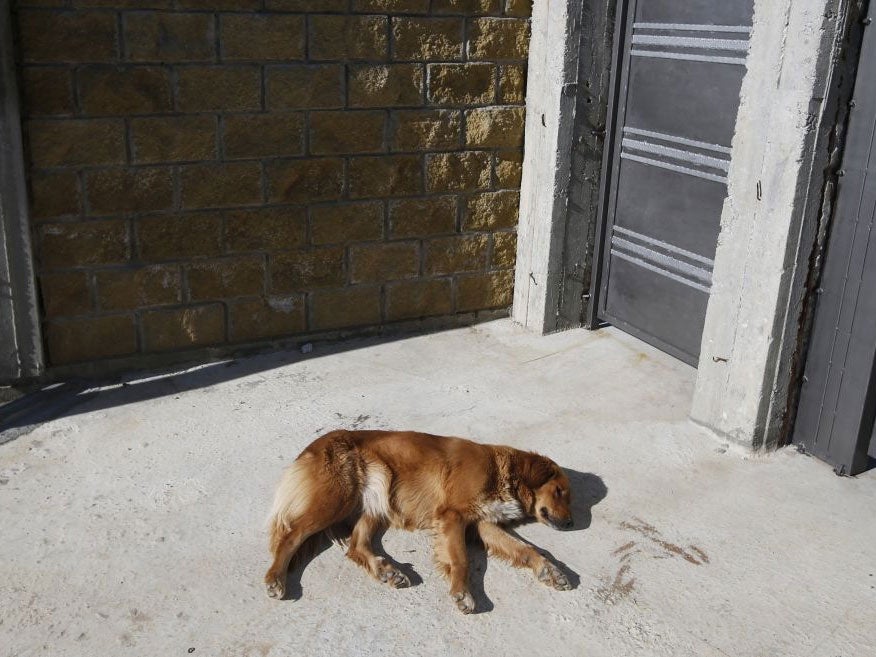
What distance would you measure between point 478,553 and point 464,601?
0.41 meters

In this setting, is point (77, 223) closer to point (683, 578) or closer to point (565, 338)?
point (565, 338)

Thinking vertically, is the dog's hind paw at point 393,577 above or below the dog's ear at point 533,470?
below

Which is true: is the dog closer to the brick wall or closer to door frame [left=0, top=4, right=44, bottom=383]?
the brick wall

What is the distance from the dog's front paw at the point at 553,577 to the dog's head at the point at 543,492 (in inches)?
12.5

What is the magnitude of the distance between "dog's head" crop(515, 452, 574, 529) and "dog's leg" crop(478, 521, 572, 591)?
17cm

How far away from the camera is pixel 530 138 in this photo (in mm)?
6375

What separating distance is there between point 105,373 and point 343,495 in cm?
235

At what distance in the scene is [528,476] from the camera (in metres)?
4.28

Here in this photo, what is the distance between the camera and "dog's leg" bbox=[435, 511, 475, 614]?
378 cm

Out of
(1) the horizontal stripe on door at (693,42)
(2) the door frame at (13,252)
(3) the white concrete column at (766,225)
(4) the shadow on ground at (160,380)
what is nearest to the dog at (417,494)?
(3) the white concrete column at (766,225)

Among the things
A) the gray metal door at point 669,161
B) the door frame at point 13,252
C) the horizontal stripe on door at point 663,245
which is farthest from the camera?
the horizontal stripe on door at point 663,245

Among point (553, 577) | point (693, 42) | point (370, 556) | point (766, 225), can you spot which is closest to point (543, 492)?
point (553, 577)

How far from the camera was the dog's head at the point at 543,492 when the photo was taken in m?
4.24

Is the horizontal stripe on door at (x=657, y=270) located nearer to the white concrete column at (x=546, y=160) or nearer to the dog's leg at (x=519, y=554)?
the white concrete column at (x=546, y=160)
